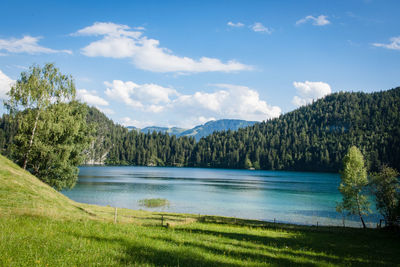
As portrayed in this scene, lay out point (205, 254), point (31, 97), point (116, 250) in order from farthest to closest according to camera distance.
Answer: point (31, 97) < point (205, 254) < point (116, 250)

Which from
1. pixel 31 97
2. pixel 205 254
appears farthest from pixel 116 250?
pixel 31 97

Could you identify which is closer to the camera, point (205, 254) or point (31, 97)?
point (205, 254)

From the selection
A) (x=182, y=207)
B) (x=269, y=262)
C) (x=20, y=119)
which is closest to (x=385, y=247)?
(x=269, y=262)

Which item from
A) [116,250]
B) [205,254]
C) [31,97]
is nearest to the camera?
[116,250]

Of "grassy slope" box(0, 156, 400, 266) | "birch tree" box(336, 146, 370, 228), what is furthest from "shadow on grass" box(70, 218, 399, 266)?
"birch tree" box(336, 146, 370, 228)

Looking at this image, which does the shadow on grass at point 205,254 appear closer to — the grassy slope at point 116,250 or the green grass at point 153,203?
the grassy slope at point 116,250

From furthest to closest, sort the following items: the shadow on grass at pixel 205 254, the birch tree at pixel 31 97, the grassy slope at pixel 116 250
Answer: the birch tree at pixel 31 97 → the shadow on grass at pixel 205 254 → the grassy slope at pixel 116 250

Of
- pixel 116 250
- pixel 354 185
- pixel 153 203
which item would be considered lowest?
pixel 153 203

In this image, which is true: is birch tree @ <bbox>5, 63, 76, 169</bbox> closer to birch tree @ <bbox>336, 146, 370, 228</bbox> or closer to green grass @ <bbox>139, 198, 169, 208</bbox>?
green grass @ <bbox>139, 198, 169, 208</bbox>

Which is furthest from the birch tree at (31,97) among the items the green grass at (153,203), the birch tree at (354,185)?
the birch tree at (354,185)

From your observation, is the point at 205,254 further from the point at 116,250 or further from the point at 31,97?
the point at 31,97

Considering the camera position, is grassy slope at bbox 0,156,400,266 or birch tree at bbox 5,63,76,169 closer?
grassy slope at bbox 0,156,400,266

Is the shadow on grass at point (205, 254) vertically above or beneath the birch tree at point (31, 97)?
beneath

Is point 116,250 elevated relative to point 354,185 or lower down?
elevated
